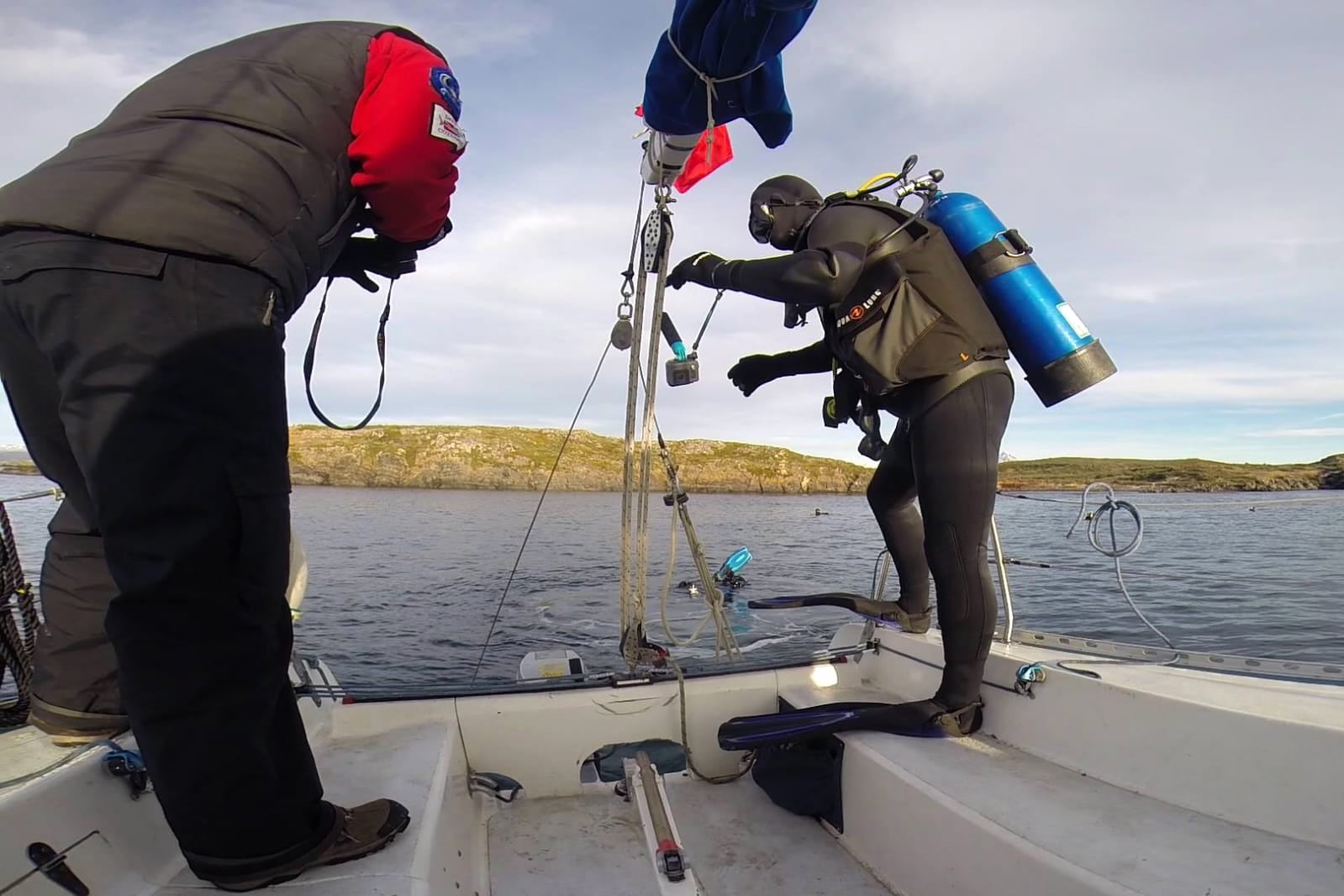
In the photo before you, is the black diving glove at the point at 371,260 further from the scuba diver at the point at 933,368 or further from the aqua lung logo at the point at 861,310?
the aqua lung logo at the point at 861,310

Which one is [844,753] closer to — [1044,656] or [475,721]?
[1044,656]

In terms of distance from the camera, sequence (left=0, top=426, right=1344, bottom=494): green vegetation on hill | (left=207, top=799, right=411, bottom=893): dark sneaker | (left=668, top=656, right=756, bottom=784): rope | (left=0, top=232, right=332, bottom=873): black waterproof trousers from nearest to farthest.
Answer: (left=0, top=232, right=332, bottom=873): black waterproof trousers, (left=207, top=799, right=411, bottom=893): dark sneaker, (left=668, top=656, right=756, bottom=784): rope, (left=0, top=426, right=1344, bottom=494): green vegetation on hill

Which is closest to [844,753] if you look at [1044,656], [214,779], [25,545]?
[1044,656]

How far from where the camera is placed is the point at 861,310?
8.61ft

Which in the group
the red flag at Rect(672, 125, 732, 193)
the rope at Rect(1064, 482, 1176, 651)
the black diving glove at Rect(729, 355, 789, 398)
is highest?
the red flag at Rect(672, 125, 732, 193)

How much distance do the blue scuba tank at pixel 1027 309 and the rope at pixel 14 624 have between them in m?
3.51

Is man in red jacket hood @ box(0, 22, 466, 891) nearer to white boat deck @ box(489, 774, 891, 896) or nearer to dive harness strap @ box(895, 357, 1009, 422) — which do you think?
white boat deck @ box(489, 774, 891, 896)

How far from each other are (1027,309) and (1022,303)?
0.03m

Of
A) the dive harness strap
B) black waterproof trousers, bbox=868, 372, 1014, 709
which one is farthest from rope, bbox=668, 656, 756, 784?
the dive harness strap

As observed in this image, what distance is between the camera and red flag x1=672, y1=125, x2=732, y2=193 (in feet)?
11.1

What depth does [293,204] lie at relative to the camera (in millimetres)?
1497

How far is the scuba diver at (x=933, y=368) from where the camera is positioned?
253cm

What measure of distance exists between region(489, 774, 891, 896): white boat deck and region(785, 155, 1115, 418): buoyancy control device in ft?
6.37

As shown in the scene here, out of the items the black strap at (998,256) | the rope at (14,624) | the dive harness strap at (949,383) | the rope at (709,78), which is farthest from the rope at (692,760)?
the rope at (709,78)
